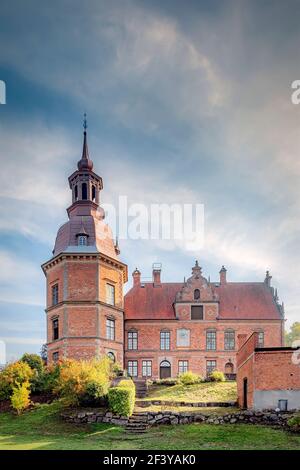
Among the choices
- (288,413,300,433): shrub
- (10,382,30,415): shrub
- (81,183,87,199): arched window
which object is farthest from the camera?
(81,183,87,199): arched window

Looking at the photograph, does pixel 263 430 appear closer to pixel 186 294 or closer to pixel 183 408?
pixel 183 408

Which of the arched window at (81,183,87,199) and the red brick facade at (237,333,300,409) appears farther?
the arched window at (81,183,87,199)

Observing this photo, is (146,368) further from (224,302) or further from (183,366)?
(224,302)

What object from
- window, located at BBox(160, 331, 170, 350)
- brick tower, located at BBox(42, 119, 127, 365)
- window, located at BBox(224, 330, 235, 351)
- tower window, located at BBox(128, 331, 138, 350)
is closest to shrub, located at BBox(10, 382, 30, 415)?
brick tower, located at BBox(42, 119, 127, 365)

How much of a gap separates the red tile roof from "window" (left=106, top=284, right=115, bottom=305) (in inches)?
212

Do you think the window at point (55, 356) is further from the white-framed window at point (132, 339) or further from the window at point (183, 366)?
the window at point (183, 366)

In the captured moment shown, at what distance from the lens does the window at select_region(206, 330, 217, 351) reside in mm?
40094

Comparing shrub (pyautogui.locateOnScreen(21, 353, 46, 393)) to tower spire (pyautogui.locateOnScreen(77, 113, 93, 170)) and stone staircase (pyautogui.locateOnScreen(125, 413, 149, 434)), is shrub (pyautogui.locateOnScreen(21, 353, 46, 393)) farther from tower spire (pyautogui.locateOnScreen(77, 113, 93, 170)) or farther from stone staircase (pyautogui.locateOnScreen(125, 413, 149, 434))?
tower spire (pyautogui.locateOnScreen(77, 113, 93, 170))

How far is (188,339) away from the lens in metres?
40.2

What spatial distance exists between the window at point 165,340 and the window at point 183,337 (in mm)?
900

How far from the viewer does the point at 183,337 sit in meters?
40.3

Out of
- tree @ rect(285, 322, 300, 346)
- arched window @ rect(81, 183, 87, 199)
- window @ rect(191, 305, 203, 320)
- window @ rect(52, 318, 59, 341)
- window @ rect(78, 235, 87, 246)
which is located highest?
arched window @ rect(81, 183, 87, 199)
